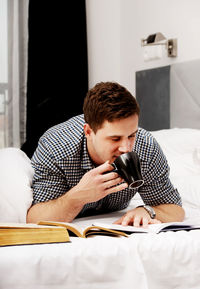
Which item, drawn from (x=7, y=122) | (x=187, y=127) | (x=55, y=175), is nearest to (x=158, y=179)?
(x=55, y=175)

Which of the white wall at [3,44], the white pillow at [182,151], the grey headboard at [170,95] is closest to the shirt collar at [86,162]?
the white pillow at [182,151]

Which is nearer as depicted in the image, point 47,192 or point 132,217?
point 132,217

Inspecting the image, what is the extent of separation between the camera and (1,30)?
10.4 feet

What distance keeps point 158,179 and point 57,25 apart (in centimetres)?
240

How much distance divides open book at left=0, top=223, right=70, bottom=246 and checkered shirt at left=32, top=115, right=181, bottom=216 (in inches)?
17.6

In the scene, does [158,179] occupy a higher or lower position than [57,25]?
lower

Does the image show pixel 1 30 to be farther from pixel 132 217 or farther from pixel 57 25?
pixel 132 217

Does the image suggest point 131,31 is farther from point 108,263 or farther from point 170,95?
point 108,263

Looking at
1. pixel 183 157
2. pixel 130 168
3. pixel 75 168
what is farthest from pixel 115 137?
pixel 183 157

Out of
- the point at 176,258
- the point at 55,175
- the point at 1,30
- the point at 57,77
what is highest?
the point at 1,30

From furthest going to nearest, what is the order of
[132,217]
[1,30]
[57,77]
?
1. [57,77]
2. [1,30]
3. [132,217]

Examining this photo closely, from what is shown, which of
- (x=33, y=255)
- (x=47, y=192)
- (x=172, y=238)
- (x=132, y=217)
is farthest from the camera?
(x=47, y=192)

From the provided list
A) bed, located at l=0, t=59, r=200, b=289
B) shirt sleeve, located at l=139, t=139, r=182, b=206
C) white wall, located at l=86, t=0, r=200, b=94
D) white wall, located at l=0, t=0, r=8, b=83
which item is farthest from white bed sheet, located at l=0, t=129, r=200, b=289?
white wall, located at l=0, t=0, r=8, b=83

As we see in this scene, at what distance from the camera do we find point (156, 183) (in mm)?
1386
